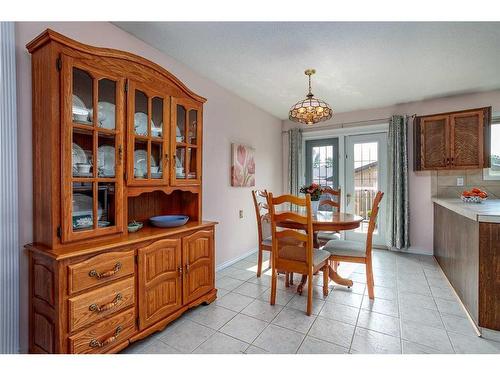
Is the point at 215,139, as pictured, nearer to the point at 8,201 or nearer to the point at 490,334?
the point at 8,201

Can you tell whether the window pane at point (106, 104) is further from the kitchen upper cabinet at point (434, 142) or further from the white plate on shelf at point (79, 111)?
the kitchen upper cabinet at point (434, 142)

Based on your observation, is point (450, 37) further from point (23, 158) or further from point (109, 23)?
point (23, 158)

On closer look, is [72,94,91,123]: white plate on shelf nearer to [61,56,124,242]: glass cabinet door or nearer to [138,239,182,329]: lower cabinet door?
[61,56,124,242]: glass cabinet door

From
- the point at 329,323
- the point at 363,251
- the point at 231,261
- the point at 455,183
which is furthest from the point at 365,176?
the point at 329,323

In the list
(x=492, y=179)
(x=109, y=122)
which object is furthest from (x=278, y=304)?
(x=492, y=179)

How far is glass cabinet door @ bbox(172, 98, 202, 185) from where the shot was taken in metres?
2.05

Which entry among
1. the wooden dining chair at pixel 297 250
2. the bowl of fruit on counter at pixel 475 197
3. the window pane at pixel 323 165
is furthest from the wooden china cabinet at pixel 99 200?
the window pane at pixel 323 165

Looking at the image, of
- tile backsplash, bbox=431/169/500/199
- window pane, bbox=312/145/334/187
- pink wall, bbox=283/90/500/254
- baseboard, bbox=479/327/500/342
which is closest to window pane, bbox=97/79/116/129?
baseboard, bbox=479/327/500/342

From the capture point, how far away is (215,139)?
3.06m

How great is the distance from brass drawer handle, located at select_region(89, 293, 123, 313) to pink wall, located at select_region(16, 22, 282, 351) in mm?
506

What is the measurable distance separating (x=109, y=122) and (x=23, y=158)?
54cm

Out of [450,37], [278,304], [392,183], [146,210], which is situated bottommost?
[278,304]

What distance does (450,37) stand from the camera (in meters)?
2.08
